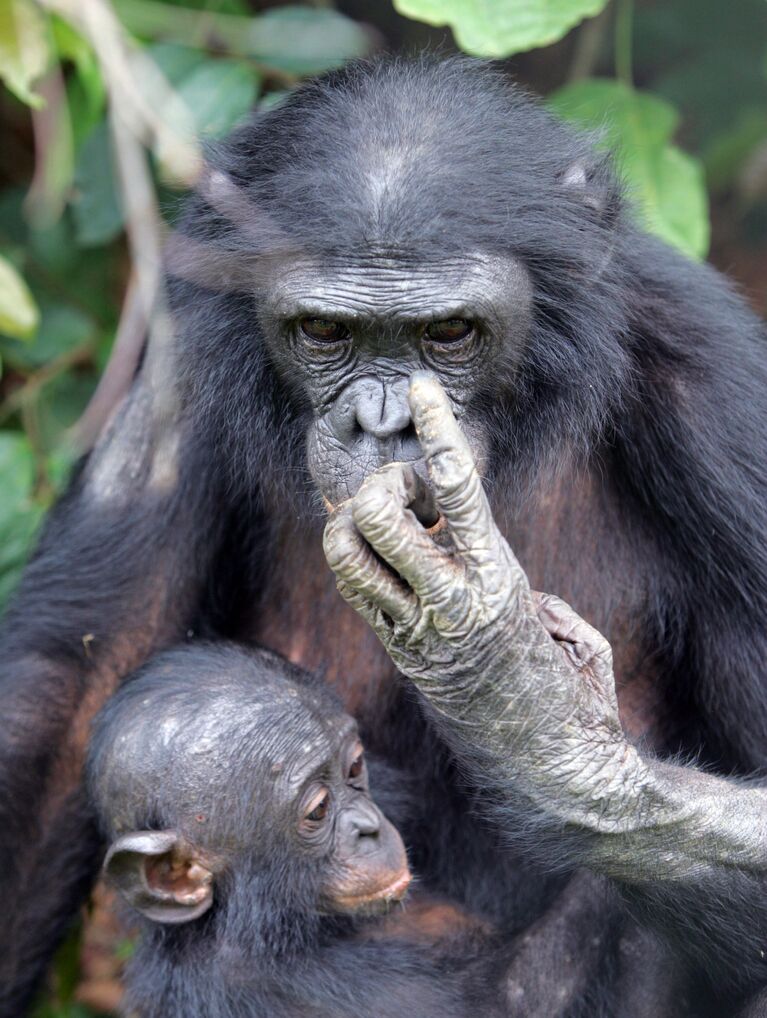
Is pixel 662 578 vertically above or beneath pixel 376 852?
above

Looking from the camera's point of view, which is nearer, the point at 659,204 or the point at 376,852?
the point at 376,852

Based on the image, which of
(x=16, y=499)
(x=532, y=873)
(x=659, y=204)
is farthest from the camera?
(x=659, y=204)

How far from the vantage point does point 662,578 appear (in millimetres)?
4750

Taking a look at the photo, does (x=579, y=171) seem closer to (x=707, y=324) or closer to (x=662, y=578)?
(x=707, y=324)

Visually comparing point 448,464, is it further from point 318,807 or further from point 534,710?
point 318,807

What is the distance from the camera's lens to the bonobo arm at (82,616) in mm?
5012

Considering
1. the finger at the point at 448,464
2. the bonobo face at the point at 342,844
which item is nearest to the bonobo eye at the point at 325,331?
the finger at the point at 448,464

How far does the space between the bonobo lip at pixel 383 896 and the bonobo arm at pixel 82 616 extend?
1.18m

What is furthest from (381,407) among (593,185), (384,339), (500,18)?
(500,18)

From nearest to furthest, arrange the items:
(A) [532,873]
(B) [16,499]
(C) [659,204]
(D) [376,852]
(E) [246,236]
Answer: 1. (E) [246,236]
2. (D) [376,852]
3. (A) [532,873]
4. (B) [16,499]
5. (C) [659,204]

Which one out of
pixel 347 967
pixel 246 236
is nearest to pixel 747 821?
pixel 347 967

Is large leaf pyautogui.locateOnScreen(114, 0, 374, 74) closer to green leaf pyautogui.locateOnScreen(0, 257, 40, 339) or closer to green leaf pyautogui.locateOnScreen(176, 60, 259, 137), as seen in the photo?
green leaf pyautogui.locateOnScreen(176, 60, 259, 137)

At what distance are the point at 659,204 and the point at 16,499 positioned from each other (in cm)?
299

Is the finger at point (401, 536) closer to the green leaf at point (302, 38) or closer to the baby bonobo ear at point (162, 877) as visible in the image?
the baby bonobo ear at point (162, 877)
